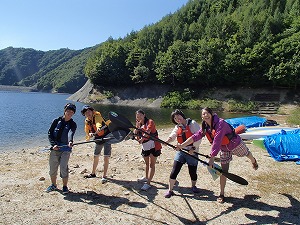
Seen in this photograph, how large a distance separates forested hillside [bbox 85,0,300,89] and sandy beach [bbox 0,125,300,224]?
50547mm

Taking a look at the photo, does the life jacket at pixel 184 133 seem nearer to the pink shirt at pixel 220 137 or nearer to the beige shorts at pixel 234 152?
the pink shirt at pixel 220 137

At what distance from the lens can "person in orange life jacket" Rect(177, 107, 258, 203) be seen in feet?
22.4

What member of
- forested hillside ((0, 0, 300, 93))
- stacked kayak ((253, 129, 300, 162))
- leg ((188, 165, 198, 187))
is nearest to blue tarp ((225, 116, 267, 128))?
stacked kayak ((253, 129, 300, 162))

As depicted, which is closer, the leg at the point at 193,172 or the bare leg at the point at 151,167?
the leg at the point at 193,172

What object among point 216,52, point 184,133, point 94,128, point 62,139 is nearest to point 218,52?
point 216,52

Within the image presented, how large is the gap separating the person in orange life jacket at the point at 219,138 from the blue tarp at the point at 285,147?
617 cm

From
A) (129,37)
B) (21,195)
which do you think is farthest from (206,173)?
(129,37)

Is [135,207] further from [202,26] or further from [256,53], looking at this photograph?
[202,26]

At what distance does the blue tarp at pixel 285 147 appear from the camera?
12.4m

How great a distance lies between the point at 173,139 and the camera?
8.18 metres

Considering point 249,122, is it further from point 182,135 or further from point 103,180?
Answer: point 103,180

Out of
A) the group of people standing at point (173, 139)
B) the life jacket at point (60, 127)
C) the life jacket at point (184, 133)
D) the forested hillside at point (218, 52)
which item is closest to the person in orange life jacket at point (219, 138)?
the group of people standing at point (173, 139)

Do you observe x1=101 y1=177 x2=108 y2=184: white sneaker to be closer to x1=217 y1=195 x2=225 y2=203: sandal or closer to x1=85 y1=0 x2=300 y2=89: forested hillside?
x1=217 y1=195 x2=225 y2=203: sandal

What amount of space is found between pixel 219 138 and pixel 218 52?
201 feet
